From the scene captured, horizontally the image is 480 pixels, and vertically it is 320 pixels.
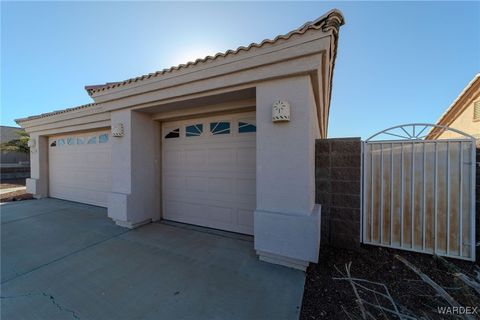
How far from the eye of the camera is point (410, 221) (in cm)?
361

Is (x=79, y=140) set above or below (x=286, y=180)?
above

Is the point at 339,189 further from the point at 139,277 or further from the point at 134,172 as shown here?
the point at 134,172

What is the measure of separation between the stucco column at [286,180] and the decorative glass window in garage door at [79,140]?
18.9ft

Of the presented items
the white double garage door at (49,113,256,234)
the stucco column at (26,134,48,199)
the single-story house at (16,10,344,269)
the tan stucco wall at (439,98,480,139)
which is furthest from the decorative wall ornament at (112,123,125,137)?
the tan stucco wall at (439,98,480,139)

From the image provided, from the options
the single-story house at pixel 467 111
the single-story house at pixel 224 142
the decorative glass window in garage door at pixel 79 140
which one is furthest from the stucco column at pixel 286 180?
the single-story house at pixel 467 111

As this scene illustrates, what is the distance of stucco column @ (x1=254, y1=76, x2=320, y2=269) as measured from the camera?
3.11 metres

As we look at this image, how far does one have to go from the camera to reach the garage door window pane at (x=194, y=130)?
4.97 metres

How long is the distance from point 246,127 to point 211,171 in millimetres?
1321

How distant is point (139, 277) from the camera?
2959mm

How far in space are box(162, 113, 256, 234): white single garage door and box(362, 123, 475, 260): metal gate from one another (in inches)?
91.2

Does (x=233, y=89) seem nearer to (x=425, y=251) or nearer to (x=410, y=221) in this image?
(x=410, y=221)

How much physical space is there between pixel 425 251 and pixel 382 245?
628 millimetres

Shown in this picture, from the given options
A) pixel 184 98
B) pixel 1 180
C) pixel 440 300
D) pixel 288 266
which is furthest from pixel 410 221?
pixel 1 180

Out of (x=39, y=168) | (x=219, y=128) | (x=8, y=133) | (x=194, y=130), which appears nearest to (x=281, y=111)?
(x=219, y=128)
